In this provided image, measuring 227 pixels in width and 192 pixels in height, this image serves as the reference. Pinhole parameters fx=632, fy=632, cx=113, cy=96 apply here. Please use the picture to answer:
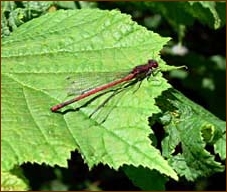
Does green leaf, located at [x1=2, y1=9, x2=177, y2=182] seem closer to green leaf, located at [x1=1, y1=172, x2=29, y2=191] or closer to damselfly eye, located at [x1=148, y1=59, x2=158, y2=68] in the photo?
damselfly eye, located at [x1=148, y1=59, x2=158, y2=68]

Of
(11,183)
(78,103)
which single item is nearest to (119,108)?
(78,103)

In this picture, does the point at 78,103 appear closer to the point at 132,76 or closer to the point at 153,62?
the point at 132,76

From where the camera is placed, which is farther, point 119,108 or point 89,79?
point 89,79

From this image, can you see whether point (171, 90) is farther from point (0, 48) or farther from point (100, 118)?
point (0, 48)

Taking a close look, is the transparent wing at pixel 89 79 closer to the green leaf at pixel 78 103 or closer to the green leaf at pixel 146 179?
the green leaf at pixel 78 103

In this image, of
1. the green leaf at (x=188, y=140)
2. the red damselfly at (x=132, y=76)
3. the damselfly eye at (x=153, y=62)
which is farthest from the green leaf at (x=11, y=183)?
the green leaf at (x=188, y=140)

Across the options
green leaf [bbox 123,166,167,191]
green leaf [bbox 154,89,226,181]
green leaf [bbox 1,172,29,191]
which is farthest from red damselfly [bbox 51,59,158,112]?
green leaf [bbox 123,166,167,191]

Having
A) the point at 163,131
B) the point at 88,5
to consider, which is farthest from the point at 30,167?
the point at 163,131
